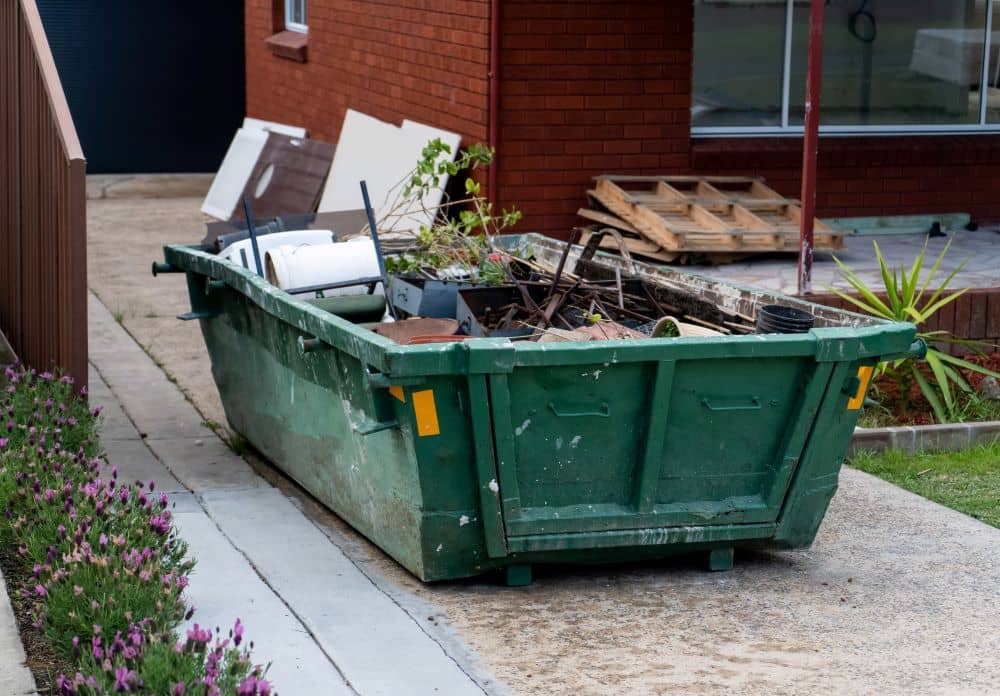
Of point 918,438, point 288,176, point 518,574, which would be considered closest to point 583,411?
point 518,574

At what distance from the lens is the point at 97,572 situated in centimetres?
416

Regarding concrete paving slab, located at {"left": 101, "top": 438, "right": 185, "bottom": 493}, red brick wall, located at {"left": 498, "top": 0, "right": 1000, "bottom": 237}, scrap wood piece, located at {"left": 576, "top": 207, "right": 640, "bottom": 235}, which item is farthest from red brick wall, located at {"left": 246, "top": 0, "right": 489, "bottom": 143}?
concrete paving slab, located at {"left": 101, "top": 438, "right": 185, "bottom": 493}

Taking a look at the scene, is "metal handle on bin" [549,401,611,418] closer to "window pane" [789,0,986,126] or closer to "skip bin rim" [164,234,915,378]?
"skip bin rim" [164,234,915,378]

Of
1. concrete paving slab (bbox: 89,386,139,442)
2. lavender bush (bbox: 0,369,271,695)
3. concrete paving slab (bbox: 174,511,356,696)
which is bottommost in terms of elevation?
concrete paving slab (bbox: 89,386,139,442)

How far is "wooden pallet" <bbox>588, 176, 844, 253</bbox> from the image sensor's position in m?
8.75

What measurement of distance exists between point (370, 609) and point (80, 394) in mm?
1900

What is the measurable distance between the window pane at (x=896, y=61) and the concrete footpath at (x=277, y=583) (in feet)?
17.7

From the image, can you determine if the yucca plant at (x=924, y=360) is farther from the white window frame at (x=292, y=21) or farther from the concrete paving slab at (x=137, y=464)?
the white window frame at (x=292, y=21)

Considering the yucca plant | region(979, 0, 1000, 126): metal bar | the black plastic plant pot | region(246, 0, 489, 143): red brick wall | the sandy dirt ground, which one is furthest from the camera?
region(979, 0, 1000, 126): metal bar

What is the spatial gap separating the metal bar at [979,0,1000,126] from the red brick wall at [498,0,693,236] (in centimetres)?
251

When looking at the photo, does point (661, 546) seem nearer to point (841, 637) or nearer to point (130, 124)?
point (841, 637)

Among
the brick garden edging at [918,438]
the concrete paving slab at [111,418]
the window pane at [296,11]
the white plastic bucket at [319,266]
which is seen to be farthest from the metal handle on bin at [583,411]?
the window pane at [296,11]

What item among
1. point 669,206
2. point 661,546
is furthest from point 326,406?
point 669,206

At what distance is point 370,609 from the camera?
4.84 m
